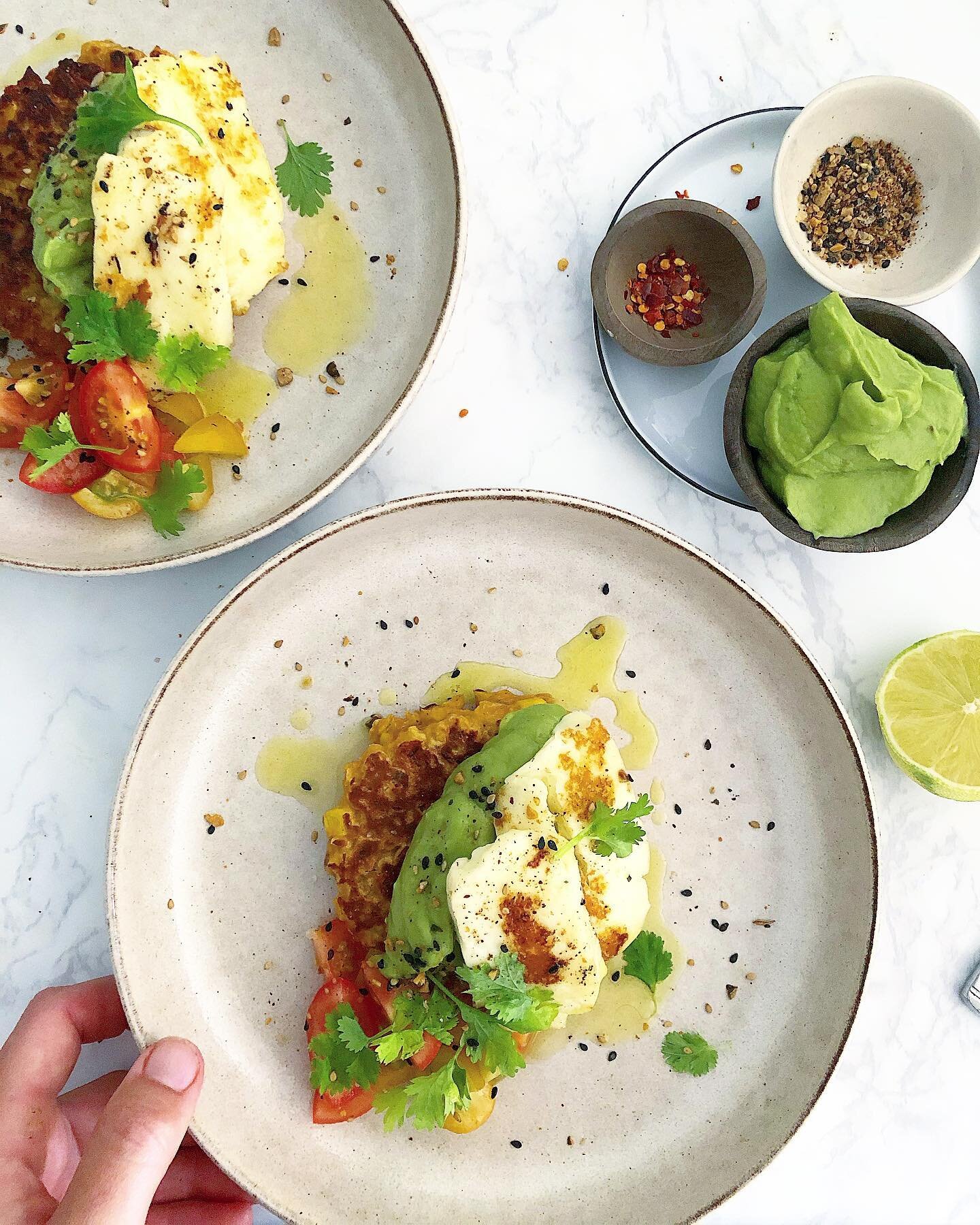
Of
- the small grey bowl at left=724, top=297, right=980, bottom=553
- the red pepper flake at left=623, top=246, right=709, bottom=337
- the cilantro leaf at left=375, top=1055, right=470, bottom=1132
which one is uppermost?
the red pepper flake at left=623, top=246, right=709, bottom=337

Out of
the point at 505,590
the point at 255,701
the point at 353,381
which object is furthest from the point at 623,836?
the point at 353,381

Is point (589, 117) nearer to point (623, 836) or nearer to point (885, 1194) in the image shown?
point (623, 836)

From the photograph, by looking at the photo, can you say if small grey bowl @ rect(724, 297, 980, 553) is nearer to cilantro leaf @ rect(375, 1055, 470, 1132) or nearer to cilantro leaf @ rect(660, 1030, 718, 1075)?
cilantro leaf @ rect(660, 1030, 718, 1075)

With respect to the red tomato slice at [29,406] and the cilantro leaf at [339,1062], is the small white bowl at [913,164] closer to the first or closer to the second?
the red tomato slice at [29,406]

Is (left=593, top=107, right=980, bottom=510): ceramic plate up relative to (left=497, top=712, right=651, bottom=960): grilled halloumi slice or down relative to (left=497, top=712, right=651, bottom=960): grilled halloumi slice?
up

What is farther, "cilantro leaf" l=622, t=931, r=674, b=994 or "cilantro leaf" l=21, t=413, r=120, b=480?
"cilantro leaf" l=622, t=931, r=674, b=994

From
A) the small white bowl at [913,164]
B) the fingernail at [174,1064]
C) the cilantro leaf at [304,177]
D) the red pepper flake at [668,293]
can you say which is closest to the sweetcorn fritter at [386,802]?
the fingernail at [174,1064]

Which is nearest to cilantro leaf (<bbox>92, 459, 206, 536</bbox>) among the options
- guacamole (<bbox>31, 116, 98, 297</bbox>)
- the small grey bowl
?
guacamole (<bbox>31, 116, 98, 297</bbox>)

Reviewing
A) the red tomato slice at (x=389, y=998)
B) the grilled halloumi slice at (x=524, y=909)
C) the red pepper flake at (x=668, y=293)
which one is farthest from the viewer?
the red pepper flake at (x=668, y=293)
